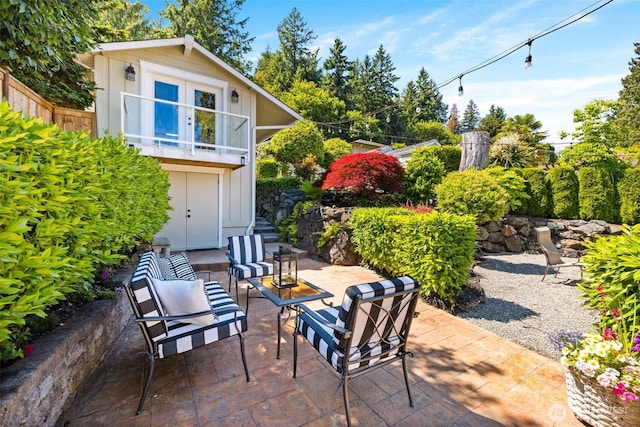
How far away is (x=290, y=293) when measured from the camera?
373cm

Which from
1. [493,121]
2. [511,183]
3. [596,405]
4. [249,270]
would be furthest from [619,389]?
[493,121]

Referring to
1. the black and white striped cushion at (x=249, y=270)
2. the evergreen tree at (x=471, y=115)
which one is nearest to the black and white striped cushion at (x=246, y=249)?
the black and white striped cushion at (x=249, y=270)

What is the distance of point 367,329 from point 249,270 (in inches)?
119

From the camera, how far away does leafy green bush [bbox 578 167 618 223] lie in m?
9.49

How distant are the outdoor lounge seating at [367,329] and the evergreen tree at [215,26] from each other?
22.0 metres

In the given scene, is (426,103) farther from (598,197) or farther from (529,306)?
(529,306)

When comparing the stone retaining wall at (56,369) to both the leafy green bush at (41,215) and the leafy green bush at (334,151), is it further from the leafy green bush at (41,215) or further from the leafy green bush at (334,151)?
the leafy green bush at (334,151)

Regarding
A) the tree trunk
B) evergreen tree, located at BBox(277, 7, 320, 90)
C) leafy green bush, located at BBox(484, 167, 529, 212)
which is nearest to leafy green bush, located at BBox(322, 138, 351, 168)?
the tree trunk

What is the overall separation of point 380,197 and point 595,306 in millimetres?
6886

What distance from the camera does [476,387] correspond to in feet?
8.77

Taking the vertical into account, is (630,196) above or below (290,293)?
above

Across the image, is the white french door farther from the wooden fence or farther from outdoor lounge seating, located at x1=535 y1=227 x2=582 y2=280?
outdoor lounge seating, located at x1=535 y1=227 x2=582 y2=280

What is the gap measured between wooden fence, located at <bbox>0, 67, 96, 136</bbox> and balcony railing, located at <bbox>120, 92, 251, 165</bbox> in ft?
2.50

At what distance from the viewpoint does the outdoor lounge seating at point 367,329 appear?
2.13 metres
